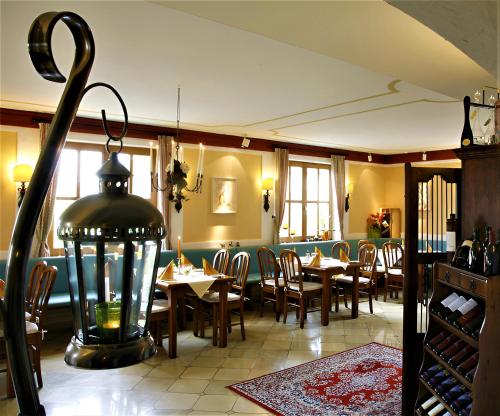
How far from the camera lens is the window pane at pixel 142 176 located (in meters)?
6.37

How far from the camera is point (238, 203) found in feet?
23.9

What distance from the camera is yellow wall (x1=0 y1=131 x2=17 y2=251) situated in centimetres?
531

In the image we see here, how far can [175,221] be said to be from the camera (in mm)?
6555

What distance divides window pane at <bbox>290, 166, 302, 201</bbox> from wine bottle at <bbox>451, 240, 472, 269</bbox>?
5.65m

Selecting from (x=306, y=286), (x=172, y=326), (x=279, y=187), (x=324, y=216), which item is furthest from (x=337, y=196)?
(x=172, y=326)

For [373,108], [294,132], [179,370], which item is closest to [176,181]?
[179,370]

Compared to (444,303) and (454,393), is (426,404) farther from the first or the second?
(444,303)

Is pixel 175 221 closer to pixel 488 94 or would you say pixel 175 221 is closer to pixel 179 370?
pixel 179 370

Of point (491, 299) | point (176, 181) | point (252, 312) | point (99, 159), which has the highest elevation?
point (99, 159)

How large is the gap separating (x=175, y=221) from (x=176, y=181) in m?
2.02

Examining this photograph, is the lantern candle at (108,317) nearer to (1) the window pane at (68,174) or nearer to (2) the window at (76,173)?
(2) the window at (76,173)

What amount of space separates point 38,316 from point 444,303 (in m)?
3.18

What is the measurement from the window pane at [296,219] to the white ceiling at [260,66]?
186 centimetres

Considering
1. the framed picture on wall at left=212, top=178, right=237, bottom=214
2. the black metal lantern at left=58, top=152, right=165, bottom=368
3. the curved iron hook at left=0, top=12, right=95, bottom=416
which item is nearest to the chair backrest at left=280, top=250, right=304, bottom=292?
the framed picture on wall at left=212, top=178, right=237, bottom=214
